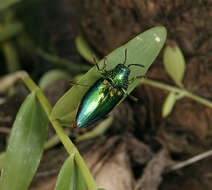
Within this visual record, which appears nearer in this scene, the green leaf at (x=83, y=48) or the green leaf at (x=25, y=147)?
the green leaf at (x=25, y=147)

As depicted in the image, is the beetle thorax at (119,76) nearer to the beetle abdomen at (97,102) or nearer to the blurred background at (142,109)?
the beetle abdomen at (97,102)

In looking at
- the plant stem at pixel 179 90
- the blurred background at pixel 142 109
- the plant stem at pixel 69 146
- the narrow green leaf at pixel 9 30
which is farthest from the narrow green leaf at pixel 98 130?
the narrow green leaf at pixel 9 30

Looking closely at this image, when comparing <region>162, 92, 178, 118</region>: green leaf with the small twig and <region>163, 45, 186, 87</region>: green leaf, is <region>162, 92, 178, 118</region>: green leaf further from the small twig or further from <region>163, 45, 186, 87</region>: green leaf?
the small twig

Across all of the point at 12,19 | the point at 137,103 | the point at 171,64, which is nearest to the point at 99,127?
the point at 137,103

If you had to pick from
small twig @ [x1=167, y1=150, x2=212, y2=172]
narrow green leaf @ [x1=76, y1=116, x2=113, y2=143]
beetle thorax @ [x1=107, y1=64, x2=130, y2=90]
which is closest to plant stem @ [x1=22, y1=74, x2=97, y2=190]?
beetle thorax @ [x1=107, y1=64, x2=130, y2=90]

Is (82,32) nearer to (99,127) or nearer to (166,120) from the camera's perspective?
(99,127)

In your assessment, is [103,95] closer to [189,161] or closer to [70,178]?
[70,178]

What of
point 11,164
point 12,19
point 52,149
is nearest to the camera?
point 11,164
